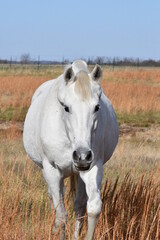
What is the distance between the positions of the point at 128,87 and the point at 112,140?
16.0 meters

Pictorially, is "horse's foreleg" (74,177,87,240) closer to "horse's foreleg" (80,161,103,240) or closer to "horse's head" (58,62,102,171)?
"horse's foreleg" (80,161,103,240)

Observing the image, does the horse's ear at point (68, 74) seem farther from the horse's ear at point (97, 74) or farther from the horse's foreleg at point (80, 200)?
the horse's foreleg at point (80, 200)

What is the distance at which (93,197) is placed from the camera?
370 cm

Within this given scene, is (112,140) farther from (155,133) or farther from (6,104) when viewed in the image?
(6,104)

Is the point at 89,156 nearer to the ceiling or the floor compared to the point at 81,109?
nearer to the floor

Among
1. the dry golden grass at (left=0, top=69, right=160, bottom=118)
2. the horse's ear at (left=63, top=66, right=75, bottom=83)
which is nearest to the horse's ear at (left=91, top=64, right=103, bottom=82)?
the horse's ear at (left=63, top=66, right=75, bottom=83)

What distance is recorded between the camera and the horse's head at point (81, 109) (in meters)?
3.31

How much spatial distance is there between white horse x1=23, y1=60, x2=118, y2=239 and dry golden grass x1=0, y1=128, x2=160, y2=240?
217mm

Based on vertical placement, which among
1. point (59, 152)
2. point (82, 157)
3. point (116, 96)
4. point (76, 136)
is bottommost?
point (116, 96)

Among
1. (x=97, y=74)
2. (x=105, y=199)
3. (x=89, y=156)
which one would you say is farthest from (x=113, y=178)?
(x=89, y=156)

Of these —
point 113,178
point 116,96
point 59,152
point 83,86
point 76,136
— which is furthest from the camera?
point 116,96

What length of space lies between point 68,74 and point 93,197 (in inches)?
35.0

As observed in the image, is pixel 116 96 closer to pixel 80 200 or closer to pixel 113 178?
pixel 113 178

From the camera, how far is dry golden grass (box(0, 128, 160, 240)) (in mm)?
3694
